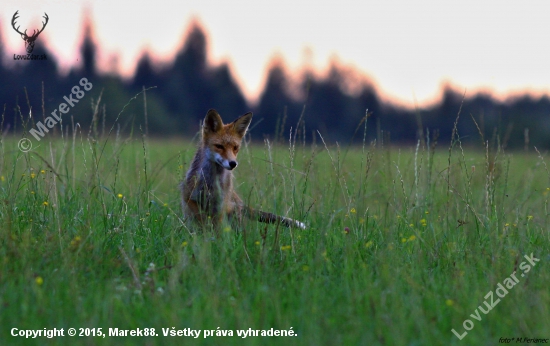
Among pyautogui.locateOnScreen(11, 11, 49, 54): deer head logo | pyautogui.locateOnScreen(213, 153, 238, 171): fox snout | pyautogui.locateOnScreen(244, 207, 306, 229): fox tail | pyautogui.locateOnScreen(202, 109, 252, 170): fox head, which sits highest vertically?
pyautogui.locateOnScreen(11, 11, 49, 54): deer head logo

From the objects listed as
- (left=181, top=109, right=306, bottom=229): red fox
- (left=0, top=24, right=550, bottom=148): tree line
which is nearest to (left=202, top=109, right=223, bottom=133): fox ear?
(left=181, top=109, right=306, bottom=229): red fox

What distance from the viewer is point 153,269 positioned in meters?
4.25

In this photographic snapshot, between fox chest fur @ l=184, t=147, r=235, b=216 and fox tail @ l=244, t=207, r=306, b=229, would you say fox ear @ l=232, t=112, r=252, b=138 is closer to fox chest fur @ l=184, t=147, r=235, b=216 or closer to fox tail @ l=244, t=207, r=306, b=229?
fox chest fur @ l=184, t=147, r=235, b=216

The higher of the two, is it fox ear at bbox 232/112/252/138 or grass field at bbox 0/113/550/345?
fox ear at bbox 232/112/252/138

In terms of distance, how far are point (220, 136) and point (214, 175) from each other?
0.51m

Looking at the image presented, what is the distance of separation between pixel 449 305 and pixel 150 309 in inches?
82.9

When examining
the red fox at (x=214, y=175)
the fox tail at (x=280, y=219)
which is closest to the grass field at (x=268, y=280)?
the fox tail at (x=280, y=219)

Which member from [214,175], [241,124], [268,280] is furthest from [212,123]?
[268,280]

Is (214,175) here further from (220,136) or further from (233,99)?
(233,99)

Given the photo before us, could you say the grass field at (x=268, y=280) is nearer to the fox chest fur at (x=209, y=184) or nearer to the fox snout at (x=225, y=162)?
the fox chest fur at (x=209, y=184)

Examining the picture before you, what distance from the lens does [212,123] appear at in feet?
23.0

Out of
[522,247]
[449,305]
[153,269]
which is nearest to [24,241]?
[153,269]

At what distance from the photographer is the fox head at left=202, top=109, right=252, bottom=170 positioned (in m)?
6.76

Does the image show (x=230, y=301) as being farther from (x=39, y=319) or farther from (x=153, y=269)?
(x=39, y=319)
